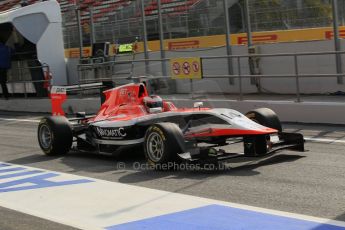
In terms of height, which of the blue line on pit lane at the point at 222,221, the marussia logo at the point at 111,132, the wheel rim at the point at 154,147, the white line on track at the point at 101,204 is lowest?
the blue line on pit lane at the point at 222,221

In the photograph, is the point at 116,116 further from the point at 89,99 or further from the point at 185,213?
the point at 89,99

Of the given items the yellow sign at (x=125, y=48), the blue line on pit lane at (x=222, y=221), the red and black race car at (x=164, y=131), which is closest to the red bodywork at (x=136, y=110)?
the red and black race car at (x=164, y=131)

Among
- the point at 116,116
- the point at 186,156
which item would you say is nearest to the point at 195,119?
the point at 186,156

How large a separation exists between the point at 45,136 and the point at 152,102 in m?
2.41

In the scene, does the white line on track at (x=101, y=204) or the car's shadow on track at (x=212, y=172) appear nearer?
the white line on track at (x=101, y=204)

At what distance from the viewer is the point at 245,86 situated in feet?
54.5

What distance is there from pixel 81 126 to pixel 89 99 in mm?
8424

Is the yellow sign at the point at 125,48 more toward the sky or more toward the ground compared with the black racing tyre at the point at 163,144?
more toward the sky

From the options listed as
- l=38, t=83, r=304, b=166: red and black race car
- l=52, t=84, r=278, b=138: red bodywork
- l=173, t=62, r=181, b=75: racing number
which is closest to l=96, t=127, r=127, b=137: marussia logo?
l=38, t=83, r=304, b=166: red and black race car

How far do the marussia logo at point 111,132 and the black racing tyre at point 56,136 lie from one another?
90 centimetres

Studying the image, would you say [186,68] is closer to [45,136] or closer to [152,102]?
[45,136]

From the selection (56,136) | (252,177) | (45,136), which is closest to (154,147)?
(252,177)

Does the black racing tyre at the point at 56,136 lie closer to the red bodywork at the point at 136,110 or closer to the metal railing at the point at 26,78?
the red bodywork at the point at 136,110

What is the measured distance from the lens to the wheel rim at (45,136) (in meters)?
10.3
